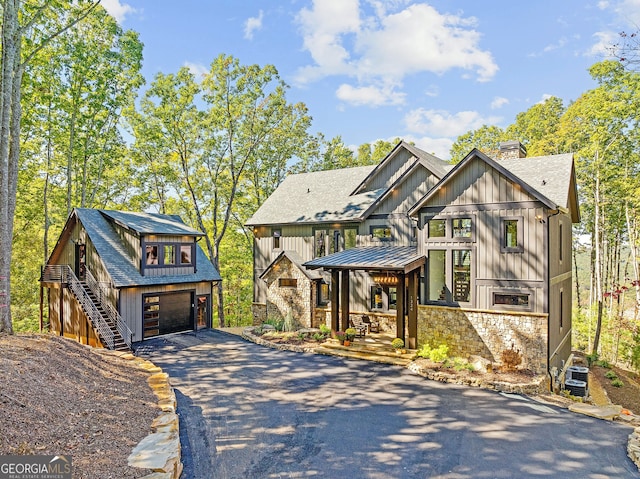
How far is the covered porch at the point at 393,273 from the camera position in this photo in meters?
13.6

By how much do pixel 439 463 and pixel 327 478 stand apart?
2.01 m

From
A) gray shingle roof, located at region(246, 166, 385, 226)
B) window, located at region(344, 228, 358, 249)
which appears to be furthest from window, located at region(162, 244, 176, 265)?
window, located at region(344, 228, 358, 249)

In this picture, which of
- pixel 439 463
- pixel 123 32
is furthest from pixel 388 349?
pixel 123 32

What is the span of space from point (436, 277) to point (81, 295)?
48.2ft

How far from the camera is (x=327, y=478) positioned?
19.7 ft

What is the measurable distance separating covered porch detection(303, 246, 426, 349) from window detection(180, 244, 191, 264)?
272 inches

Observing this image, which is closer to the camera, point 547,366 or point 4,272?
point 4,272

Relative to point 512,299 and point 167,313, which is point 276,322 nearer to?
point 167,313

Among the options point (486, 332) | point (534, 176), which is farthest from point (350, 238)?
point (534, 176)

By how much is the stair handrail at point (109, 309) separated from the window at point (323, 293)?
324 inches

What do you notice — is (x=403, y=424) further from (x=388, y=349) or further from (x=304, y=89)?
(x=304, y=89)

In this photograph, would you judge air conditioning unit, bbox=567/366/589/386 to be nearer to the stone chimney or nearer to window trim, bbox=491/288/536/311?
window trim, bbox=491/288/536/311

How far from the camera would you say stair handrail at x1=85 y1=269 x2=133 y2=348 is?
1544 cm

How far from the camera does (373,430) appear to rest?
7.81 metres
